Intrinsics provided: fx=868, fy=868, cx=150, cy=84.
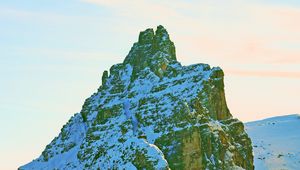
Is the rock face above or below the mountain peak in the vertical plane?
below

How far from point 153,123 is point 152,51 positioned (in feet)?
71.2

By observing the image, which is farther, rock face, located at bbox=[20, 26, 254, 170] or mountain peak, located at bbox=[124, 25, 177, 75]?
mountain peak, located at bbox=[124, 25, 177, 75]

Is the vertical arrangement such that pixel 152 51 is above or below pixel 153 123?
above

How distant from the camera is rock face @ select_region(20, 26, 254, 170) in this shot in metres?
137

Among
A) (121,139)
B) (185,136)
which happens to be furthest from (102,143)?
(185,136)

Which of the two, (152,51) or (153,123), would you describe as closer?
(153,123)

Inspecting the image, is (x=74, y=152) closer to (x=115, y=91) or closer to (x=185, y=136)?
(x=115, y=91)

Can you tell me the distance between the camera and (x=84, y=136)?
155250 mm

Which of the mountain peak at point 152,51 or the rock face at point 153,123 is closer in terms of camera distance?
the rock face at point 153,123

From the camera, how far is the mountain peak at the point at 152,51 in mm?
156500

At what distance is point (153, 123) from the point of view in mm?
142250

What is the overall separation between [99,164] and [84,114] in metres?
22.9

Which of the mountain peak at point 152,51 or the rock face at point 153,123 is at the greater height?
the mountain peak at point 152,51

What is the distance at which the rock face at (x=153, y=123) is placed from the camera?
137375mm
